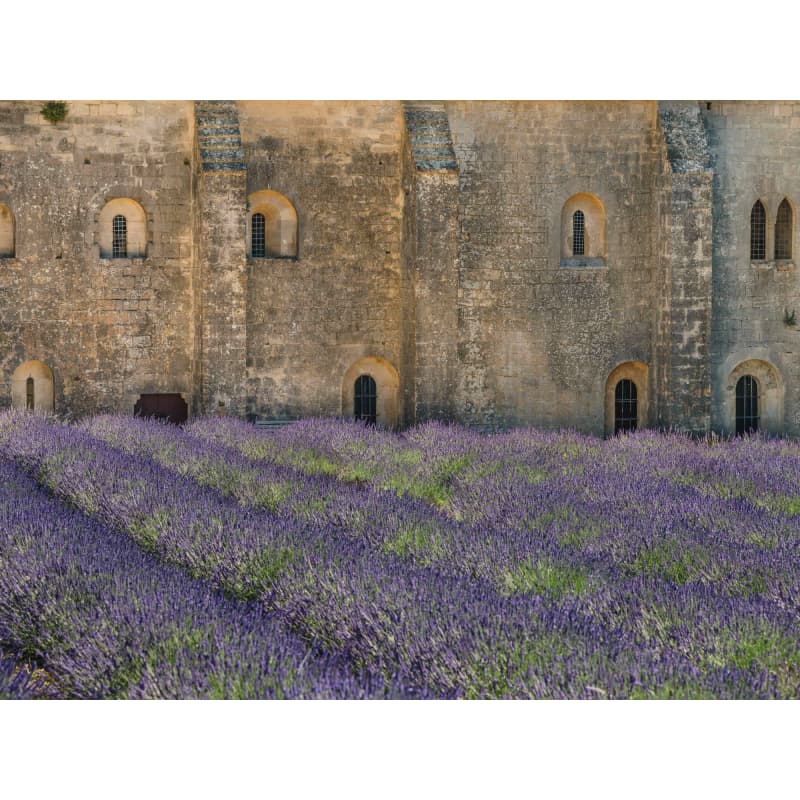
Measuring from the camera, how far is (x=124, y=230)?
49.0ft

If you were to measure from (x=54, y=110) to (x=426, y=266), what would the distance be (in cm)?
541

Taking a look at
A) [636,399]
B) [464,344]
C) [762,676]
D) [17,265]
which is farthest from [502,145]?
[762,676]

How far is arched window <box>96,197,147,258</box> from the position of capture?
1487 cm

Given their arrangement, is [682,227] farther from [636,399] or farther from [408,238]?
[408,238]

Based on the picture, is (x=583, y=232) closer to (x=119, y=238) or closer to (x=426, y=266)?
(x=426, y=266)

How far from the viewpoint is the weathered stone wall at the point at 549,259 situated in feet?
48.3

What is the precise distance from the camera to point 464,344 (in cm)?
1453

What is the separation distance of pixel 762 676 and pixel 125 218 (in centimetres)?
1213

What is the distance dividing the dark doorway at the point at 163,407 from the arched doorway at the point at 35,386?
46.7 inches

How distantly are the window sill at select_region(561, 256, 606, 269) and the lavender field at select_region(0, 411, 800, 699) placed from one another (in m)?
4.78

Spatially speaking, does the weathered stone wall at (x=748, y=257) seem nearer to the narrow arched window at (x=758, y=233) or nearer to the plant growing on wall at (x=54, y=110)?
the narrow arched window at (x=758, y=233)

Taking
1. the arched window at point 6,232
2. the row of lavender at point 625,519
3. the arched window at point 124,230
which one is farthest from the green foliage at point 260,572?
the arched window at point 6,232

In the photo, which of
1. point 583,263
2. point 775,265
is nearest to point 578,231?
point 583,263

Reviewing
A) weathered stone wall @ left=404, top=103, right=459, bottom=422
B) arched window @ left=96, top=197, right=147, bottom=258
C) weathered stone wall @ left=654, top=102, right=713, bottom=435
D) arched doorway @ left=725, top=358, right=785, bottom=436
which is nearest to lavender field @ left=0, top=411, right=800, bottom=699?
weathered stone wall @ left=404, top=103, right=459, bottom=422
